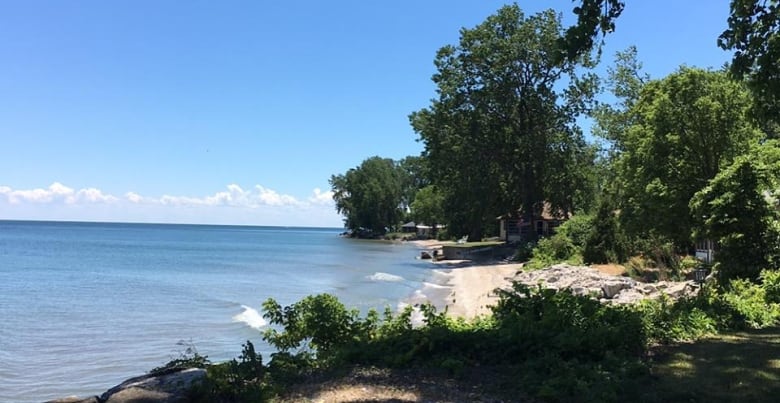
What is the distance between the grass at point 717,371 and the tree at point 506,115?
39.4 metres

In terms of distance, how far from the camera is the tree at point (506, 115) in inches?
1838

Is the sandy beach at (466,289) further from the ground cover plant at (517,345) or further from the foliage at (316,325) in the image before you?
the foliage at (316,325)

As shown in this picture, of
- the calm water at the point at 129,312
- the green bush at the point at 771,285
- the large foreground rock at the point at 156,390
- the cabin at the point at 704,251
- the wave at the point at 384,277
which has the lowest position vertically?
the calm water at the point at 129,312

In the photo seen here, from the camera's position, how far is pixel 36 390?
38.4 feet

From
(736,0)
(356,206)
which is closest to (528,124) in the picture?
(736,0)

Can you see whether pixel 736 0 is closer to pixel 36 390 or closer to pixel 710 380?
pixel 710 380

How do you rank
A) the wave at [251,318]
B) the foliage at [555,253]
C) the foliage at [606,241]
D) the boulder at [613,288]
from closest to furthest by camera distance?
the boulder at [613,288] → the wave at [251,318] → the foliage at [606,241] → the foliage at [555,253]

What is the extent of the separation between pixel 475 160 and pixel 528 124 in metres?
5.51

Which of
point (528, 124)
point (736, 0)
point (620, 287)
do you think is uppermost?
point (528, 124)

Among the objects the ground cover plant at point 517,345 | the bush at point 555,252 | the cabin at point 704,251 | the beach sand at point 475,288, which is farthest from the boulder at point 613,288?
the bush at point 555,252

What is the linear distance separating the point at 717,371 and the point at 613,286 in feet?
39.4

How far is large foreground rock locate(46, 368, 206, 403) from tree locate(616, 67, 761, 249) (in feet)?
62.0

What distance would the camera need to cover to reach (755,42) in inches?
353

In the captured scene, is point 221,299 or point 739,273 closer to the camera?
point 739,273
